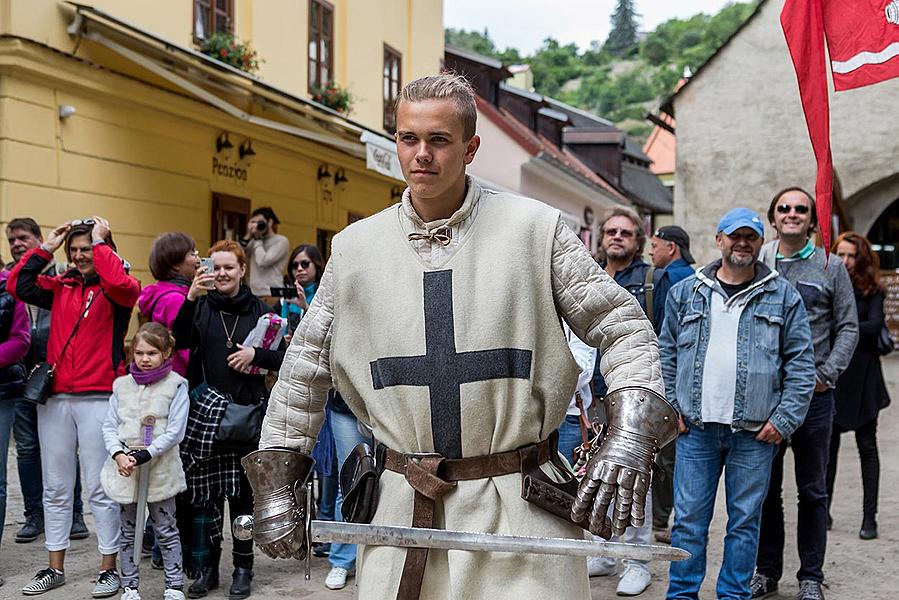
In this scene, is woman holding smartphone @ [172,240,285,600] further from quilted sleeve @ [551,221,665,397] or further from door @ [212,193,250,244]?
door @ [212,193,250,244]

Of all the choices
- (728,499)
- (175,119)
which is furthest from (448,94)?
(175,119)

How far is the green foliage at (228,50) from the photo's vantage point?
12.3 meters

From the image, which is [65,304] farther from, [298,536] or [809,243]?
[809,243]

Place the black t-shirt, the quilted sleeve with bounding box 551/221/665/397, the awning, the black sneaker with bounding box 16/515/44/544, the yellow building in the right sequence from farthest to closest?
the awning
the yellow building
the black sneaker with bounding box 16/515/44/544
the black t-shirt
the quilted sleeve with bounding box 551/221/665/397

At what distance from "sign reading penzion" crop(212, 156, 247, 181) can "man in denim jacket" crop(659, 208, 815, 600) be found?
891cm

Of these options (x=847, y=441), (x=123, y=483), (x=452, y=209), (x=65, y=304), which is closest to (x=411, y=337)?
(x=452, y=209)

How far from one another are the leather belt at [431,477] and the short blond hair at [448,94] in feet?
2.57

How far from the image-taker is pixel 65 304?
5.63 metres

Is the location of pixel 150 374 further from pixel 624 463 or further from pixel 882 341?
pixel 882 341

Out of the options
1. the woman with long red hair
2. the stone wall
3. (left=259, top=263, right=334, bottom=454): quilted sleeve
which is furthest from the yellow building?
(left=259, top=263, right=334, bottom=454): quilted sleeve

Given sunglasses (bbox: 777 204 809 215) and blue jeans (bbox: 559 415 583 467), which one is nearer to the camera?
sunglasses (bbox: 777 204 809 215)

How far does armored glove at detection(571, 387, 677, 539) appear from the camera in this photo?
8.05 feet

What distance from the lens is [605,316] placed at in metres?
2.67

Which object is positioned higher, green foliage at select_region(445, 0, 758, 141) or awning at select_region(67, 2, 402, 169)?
green foliage at select_region(445, 0, 758, 141)
